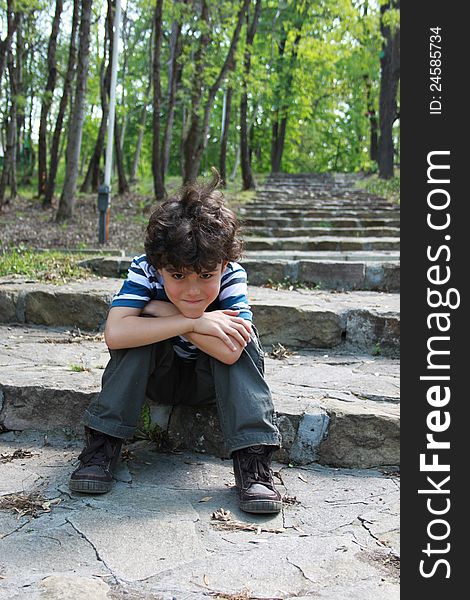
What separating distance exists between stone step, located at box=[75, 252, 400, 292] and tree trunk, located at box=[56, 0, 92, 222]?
3.51 meters

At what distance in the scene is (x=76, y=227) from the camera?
26.7ft

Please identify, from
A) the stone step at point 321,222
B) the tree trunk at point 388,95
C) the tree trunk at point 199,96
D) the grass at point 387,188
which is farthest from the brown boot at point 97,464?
the tree trunk at point 388,95

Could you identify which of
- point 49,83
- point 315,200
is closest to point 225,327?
point 49,83

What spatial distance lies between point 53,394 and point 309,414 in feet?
3.27

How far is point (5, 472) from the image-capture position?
2498 mm

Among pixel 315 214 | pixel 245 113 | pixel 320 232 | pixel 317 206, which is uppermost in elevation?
pixel 245 113

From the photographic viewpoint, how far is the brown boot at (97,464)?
2.31 m

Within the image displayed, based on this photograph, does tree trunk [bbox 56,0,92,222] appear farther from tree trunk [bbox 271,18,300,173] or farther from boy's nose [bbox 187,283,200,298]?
tree trunk [bbox 271,18,300,173]

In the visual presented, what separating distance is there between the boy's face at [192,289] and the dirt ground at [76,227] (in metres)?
4.00

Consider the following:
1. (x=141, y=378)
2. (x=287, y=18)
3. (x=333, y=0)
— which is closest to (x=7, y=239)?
(x=141, y=378)

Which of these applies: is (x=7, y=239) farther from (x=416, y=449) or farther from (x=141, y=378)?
(x=416, y=449)

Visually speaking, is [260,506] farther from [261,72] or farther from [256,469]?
[261,72]

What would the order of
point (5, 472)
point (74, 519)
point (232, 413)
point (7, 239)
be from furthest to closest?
point (7, 239) → point (5, 472) → point (232, 413) → point (74, 519)

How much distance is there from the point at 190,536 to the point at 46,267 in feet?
10.5
